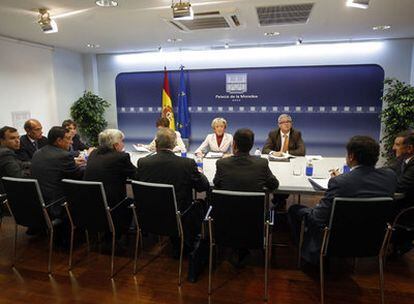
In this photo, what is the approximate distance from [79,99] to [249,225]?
18.2ft

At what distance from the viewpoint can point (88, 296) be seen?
2301 mm

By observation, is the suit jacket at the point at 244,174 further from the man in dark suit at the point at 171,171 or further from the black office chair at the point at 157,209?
the black office chair at the point at 157,209

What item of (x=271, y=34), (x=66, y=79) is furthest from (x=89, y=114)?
(x=271, y=34)

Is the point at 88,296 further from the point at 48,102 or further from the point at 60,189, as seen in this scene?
the point at 48,102

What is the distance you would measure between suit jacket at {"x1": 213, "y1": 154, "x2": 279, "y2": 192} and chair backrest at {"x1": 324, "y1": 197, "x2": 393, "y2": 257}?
0.58m

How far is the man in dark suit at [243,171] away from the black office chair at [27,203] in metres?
1.46

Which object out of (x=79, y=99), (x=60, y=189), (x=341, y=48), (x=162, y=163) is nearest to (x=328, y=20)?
(x=341, y=48)

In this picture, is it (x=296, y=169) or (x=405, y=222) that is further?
(x=296, y=169)

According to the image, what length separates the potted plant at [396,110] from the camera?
5.00 meters

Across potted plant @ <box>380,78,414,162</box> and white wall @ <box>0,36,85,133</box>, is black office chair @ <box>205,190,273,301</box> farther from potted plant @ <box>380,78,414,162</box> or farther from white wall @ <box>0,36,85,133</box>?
white wall @ <box>0,36,85,133</box>

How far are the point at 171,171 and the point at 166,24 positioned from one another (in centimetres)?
254

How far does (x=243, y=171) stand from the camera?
2355 mm

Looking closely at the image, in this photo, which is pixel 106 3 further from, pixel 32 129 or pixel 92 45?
pixel 92 45

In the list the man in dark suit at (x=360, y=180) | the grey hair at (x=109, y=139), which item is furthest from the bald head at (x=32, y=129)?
the man in dark suit at (x=360, y=180)
